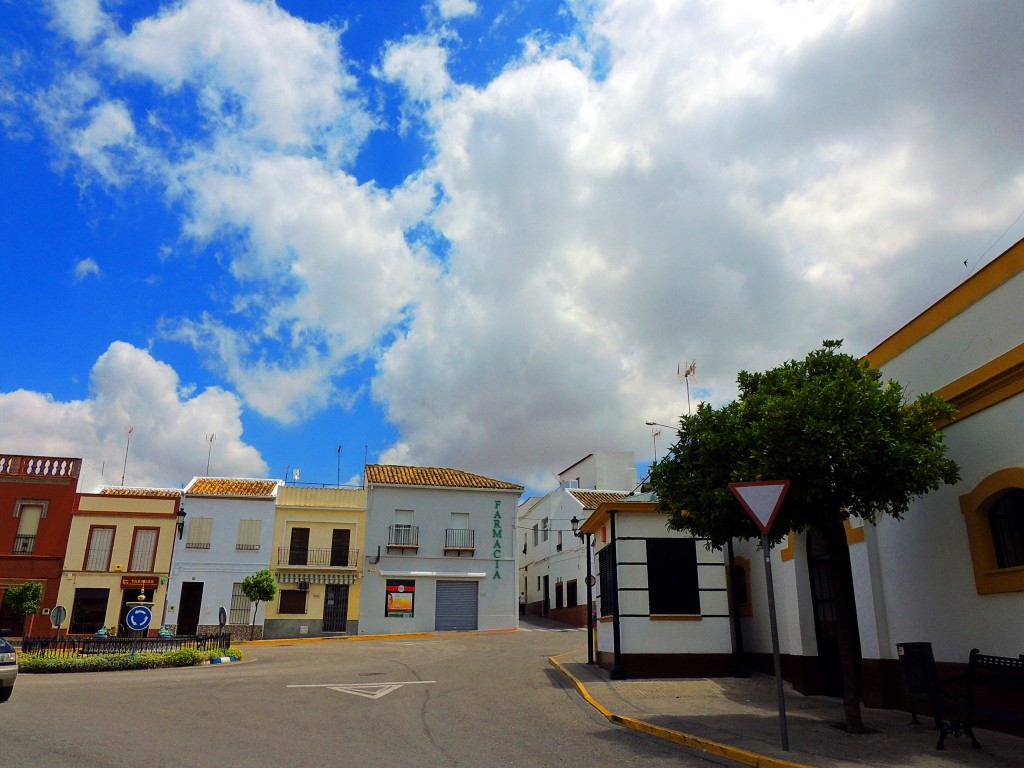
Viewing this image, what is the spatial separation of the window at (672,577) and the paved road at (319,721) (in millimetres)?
2721

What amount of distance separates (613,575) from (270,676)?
7.80 metres

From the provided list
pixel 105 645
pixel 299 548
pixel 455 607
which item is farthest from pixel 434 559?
pixel 105 645

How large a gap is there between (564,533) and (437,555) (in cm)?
813

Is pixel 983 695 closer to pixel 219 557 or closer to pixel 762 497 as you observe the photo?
pixel 762 497

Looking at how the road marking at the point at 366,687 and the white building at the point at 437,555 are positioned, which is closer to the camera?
the road marking at the point at 366,687

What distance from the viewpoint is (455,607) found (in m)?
37.5

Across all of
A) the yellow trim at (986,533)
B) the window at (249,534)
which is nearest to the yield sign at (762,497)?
the yellow trim at (986,533)

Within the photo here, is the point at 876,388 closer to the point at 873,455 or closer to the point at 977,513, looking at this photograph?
the point at 873,455

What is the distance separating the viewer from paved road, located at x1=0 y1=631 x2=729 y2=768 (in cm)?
830

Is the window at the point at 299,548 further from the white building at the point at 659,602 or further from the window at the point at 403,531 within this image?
the white building at the point at 659,602

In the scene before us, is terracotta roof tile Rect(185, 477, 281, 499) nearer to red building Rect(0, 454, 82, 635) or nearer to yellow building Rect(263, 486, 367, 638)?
yellow building Rect(263, 486, 367, 638)

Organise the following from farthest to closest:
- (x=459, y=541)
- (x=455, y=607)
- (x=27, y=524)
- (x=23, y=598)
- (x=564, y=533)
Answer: (x=564, y=533) → (x=459, y=541) → (x=455, y=607) → (x=27, y=524) → (x=23, y=598)

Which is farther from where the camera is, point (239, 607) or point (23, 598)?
point (239, 607)

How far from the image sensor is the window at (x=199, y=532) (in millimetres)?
35406
